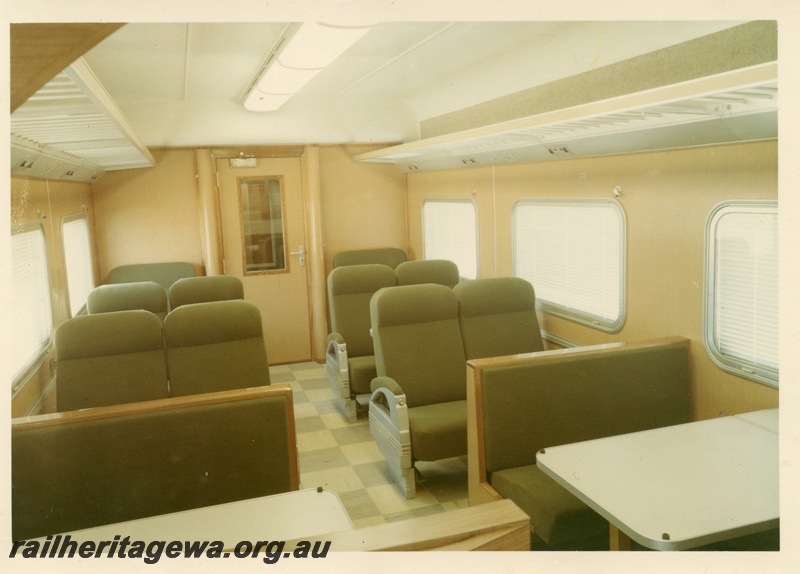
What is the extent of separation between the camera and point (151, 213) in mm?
6207

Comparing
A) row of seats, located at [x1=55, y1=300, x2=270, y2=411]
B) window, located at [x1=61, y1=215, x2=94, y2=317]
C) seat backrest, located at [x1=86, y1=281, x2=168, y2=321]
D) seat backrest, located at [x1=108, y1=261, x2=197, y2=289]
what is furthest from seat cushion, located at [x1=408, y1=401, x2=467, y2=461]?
seat backrest, located at [x1=108, y1=261, x2=197, y2=289]

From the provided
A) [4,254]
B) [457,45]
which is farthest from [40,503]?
[457,45]

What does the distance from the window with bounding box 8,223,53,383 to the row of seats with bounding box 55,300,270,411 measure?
0.26m

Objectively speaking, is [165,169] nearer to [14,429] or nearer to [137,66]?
[137,66]

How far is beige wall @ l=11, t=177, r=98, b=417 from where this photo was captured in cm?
329

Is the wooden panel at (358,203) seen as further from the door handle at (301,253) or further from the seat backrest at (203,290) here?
the seat backrest at (203,290)

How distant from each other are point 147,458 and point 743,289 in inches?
99.5

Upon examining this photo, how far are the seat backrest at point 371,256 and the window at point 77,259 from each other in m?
2.32

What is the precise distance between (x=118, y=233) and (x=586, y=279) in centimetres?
449

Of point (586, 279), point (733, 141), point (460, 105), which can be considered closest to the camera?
point (733, 141)

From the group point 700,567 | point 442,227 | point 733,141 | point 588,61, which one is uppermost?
point 588,61

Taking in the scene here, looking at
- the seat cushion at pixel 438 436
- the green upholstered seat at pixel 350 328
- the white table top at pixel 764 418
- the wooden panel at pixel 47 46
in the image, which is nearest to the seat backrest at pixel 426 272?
the green upholstered seat at pixel 350 328

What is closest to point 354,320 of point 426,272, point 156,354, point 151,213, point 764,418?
point 426,272

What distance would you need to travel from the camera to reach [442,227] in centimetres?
623
